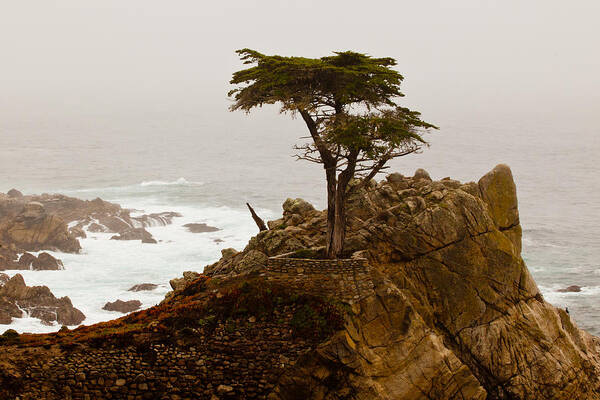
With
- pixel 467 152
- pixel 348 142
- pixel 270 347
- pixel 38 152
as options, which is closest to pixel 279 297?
pixel 270 347

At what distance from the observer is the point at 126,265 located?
69562 millimetres

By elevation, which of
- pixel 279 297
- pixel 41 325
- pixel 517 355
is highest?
pixel 279 297

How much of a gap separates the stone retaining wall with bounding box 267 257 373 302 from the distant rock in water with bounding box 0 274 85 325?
30011 millimetres

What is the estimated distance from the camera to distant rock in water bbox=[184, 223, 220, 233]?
86438mm

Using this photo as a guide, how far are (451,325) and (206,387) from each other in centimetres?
1061

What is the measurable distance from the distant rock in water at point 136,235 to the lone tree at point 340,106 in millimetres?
52040

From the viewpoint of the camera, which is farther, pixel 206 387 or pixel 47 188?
pixel 47 188

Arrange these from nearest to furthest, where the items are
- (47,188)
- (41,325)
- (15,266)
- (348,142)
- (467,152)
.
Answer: (348,142) → (41,325) → (15,266) → (47,188) → (467,152)

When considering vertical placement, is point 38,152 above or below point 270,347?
above

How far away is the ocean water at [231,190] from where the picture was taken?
6556 cm

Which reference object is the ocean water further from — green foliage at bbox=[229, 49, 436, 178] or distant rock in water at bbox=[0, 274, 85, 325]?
green foliage at bbox=[229, 49, 436, 178]

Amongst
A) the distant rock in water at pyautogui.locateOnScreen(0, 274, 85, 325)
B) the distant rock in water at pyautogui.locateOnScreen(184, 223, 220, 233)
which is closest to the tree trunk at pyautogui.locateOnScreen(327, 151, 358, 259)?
the distant rock in water at pyautogui.locateOnScreen(0, 274, 85, 325)

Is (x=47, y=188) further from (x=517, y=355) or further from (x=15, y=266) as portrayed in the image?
(x=517, y=355)

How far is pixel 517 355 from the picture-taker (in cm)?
2975
